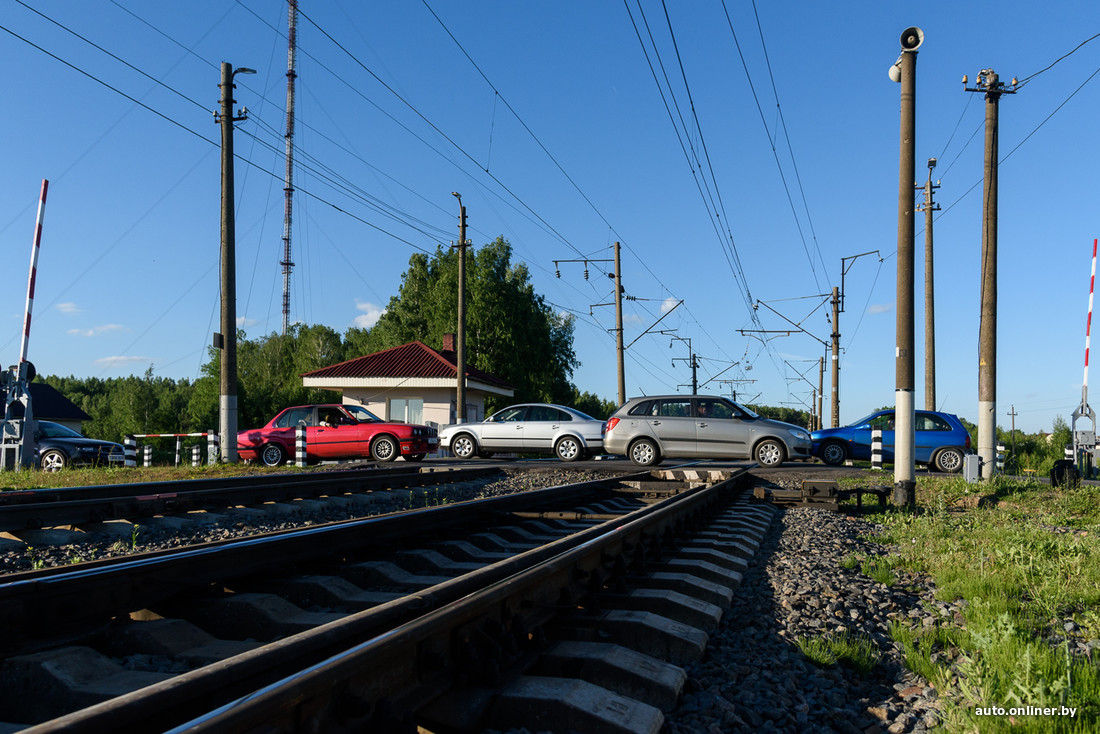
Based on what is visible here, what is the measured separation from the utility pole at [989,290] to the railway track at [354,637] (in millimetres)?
11489

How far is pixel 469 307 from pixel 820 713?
182ft

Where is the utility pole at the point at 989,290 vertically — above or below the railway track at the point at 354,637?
above

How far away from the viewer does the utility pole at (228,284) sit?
17.3 m

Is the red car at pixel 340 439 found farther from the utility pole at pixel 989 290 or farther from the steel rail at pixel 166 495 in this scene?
the utility pole at pixel 989 290

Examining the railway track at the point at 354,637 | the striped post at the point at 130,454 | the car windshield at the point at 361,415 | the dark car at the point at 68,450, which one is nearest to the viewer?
the railway track at the point at 354,637

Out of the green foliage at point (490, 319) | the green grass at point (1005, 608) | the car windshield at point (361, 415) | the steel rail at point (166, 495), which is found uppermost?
the green foliage at point (490, 319)

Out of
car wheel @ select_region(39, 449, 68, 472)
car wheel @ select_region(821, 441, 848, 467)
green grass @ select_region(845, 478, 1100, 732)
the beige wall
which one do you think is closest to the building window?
the beige wall

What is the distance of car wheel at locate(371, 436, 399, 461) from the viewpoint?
19.4 m

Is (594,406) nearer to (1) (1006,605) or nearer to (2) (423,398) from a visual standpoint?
(2) (423,398)

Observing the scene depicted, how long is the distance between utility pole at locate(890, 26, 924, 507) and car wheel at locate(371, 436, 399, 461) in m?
11.7

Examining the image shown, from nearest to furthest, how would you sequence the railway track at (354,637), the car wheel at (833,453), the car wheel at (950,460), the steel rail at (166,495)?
the railway track at (354,637)
the steel rail at (166,495)
the car wheel at (950,460)
the car wheel at (833,453)

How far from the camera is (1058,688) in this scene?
281 cm

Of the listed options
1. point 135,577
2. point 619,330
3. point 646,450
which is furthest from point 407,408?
point 135,577

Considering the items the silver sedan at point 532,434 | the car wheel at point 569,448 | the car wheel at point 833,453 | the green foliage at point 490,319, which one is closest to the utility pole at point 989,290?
the car wheel at point 833,453
